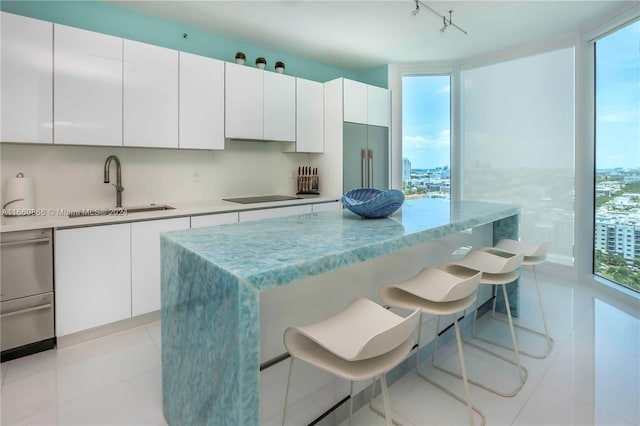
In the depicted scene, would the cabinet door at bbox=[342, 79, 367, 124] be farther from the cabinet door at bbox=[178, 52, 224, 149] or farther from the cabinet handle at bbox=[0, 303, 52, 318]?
the cabinet handle at bbox=[0, 303, 52, 318]

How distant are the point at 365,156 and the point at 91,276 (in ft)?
10.1

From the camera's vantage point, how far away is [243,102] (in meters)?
3.38

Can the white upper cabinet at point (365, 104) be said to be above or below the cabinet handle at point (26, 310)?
above

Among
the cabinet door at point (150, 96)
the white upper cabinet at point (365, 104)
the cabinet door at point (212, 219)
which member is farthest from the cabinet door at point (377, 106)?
the cabinet door at point (150, 96)

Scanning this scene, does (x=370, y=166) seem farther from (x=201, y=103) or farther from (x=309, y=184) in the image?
(x=201, y=103)

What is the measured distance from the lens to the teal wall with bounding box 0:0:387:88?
2.65m

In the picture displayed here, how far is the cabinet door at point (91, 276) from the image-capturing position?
228 centimetres

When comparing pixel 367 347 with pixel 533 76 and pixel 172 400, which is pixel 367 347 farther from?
pixel 533 76

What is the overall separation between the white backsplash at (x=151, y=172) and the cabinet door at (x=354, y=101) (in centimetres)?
78

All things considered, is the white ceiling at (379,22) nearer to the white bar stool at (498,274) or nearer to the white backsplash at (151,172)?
the white backsplash at (151,172)

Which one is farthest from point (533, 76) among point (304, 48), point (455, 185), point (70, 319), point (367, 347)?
point (70, 319)

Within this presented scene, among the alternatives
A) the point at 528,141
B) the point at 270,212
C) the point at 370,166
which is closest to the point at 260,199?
the point at 270,212

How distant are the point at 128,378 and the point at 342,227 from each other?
155cm

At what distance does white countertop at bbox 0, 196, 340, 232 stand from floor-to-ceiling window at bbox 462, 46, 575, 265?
251cm
